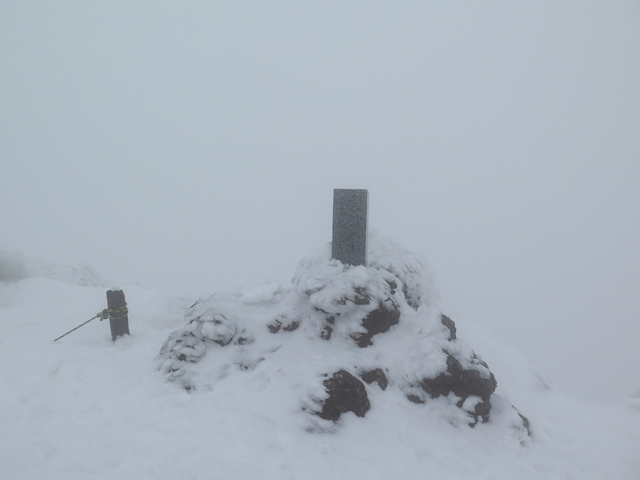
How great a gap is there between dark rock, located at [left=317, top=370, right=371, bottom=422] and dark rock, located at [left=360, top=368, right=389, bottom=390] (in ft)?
1.33

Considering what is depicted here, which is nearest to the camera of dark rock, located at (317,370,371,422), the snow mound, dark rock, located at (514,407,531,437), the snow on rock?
dark rock, located at (317,370,371,422)

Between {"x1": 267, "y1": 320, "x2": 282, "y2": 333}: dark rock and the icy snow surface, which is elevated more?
{"x1": 267, "y1": 320, "x2": 282, "y2": 333}: dark rock

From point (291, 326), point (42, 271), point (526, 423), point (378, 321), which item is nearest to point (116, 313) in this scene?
point (291, 326)

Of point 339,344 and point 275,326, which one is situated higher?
point 275,326

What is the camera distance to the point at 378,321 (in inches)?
276

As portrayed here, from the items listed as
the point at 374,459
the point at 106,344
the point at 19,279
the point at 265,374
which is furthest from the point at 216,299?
the point at 19,279

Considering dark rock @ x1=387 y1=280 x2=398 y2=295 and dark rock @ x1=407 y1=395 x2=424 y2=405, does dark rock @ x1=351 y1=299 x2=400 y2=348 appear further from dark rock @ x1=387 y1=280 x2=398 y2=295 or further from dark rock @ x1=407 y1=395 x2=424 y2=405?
dark rock @ x1=407 y1=395 x2=424 y2=405

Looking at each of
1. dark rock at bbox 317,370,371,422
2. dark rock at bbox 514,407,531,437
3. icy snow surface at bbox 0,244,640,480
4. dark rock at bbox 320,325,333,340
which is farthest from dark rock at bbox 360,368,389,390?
dark rock at bbox 514,407,531,437

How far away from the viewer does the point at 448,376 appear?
6.06m

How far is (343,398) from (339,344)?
135cm

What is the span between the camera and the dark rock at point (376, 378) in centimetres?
629

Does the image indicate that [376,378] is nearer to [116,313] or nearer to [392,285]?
[392,285]

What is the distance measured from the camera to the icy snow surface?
189 inches

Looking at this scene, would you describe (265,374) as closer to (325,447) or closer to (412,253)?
(325,447)
